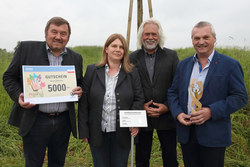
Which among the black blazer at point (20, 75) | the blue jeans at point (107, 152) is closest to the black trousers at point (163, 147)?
the blue jeans at point (107, 152)

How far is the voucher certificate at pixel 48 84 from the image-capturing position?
91.7 inches

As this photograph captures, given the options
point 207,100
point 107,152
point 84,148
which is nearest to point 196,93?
point 207,100

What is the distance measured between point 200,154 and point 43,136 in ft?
6.25

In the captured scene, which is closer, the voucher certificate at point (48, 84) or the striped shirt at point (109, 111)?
the voucher certificate at point (48, 84)

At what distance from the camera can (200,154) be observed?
2.38m

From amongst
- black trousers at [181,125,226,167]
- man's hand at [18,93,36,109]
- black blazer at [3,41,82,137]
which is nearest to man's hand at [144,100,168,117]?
black trousers at [181,125,226,167]

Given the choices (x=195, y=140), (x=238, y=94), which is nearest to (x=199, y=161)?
(x=195, y=140)

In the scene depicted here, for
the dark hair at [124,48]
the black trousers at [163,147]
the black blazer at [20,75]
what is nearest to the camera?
the black blazer at [20,75]

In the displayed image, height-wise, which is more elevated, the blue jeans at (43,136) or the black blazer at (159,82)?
the black blazer at (159,82)

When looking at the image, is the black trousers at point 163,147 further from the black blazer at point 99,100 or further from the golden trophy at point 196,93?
the golden trophy at point 196,93

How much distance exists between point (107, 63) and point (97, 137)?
3.06ft

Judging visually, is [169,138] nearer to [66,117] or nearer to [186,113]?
[186,113]

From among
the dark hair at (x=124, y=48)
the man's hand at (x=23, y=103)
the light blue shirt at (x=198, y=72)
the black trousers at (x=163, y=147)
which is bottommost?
the black trousers at (x=163, y=147)

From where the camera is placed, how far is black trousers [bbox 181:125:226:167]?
2258 millimetres
